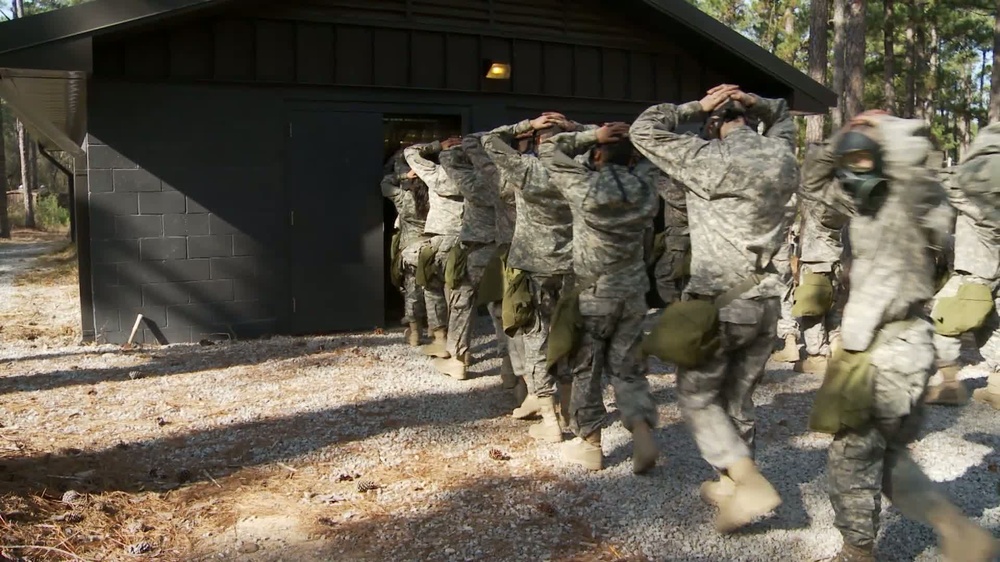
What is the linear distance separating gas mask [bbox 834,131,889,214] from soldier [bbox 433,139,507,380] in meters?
3.59

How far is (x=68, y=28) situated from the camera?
7.12 m

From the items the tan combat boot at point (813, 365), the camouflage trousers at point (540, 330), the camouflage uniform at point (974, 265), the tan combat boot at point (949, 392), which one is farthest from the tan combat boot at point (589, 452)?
the tan combat boot at point (813, 365)

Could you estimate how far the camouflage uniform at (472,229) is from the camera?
274 inches

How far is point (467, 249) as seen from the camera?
711 centimetres

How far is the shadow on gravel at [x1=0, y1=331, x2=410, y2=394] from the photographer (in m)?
7.20

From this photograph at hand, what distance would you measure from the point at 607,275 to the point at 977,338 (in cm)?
347

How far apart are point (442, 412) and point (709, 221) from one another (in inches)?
118

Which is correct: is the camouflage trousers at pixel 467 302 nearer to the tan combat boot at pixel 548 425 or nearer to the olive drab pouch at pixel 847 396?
the tan combat boot at pixel 548 425

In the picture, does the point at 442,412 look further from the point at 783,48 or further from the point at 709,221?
the point at 783,48

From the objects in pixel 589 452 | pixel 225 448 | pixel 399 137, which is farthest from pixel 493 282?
pixel 399 137

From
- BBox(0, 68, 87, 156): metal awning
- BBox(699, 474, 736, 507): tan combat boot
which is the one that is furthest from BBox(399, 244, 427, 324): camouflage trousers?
BBox(699, 474, 736, 507): tan combat boot

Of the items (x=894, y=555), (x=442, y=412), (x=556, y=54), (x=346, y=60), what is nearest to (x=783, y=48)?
(x=556, y=54)

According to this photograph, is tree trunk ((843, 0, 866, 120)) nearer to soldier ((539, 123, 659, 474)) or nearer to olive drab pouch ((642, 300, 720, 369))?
soldier ((539, 123, 659, 474))

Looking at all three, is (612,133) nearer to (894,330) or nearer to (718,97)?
(718,97)
